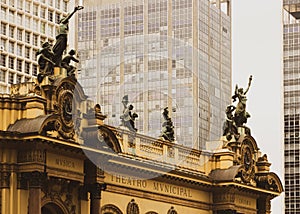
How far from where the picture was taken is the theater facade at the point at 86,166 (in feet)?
201

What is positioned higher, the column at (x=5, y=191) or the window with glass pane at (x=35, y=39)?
the window with glass pane at (x=35, y=39)

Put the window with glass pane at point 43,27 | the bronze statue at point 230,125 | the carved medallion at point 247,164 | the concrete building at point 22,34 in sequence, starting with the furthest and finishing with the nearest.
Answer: the window with glass pane at point 43,27
the concrete building at point 22,34
the bronze statue at point 230,125
the carved medallion at point 247,164

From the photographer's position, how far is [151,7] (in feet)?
442

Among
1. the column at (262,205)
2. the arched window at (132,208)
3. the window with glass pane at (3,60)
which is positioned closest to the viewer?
the arched window at (132,208)

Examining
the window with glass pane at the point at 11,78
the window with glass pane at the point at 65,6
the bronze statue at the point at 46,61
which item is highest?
the window with glass pane at the point at 65,6

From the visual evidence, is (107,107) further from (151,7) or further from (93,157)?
(93,157)

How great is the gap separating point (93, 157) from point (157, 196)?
10058 millimetres

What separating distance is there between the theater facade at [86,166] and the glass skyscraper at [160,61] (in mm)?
19389

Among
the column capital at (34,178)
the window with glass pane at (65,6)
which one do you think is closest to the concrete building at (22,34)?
the window with glass pane at (65,6)

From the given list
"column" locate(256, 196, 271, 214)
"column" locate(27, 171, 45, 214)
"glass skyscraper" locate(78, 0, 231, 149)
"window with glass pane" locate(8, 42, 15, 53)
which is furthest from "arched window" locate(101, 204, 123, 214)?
"window with glass pane" locate(8, 42, 15, 53)

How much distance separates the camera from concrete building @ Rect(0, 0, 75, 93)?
364 feet

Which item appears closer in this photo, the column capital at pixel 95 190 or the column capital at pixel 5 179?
the column capital at pixel 5 179

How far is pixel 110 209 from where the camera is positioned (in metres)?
69.2

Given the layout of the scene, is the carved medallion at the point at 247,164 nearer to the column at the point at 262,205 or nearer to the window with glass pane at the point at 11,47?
the column at the point at 262,205
